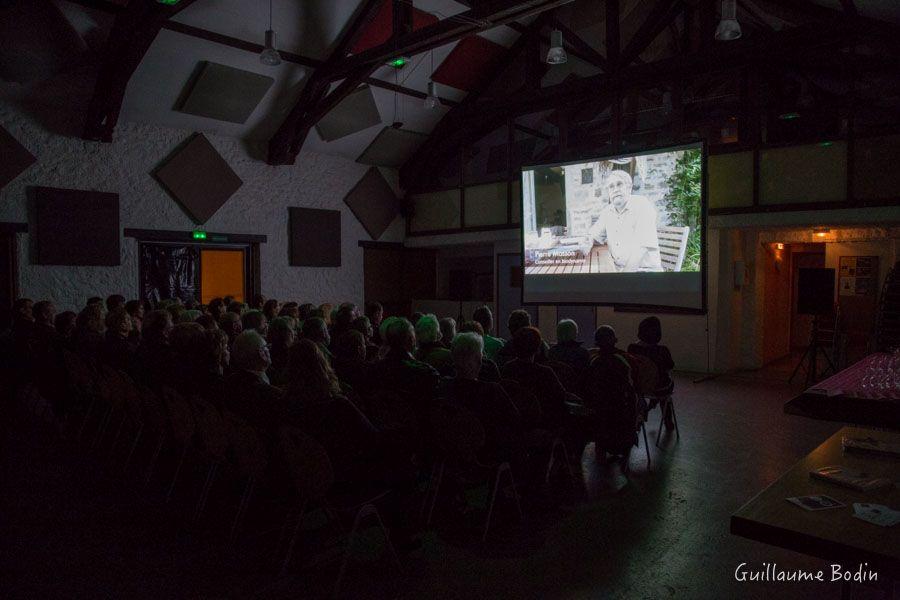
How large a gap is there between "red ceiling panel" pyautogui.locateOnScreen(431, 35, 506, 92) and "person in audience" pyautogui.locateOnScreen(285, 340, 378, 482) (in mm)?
8193

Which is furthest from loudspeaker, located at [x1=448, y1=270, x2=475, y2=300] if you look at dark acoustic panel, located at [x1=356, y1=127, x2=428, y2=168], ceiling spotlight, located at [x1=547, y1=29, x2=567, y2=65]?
ceiling spotlight, located at [x1=547, y1=29, x2=567, y2=65]

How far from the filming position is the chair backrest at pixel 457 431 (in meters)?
2.98

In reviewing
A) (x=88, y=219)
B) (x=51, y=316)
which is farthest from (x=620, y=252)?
(x=88, y=219)

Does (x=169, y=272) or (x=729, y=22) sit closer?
(x=729, y=22)

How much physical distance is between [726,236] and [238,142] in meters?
7.97

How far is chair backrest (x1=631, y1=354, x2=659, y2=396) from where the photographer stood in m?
4.55

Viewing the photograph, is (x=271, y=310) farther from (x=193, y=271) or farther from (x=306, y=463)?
(x=306, y=463)

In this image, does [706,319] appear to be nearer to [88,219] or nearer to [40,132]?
[88,219]

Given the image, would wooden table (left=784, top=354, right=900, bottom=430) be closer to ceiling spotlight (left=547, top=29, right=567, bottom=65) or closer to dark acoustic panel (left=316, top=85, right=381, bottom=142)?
ceiling spotlight (left=547, top=29, right=567, bottom=65)

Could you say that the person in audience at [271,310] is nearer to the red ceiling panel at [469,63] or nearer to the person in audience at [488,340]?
the person in audience at [488,340]

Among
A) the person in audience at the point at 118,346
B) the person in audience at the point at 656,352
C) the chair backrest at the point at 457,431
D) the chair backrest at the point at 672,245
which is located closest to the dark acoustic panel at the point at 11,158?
the person in audience at the point at 118,346

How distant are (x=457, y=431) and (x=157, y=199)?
304 inches

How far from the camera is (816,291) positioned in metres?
7.52

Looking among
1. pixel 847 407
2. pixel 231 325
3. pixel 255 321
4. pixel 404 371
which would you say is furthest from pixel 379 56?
pixel 847 407
